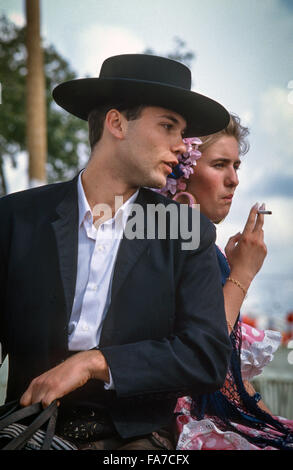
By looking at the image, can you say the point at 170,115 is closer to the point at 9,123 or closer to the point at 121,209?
the point at 121,209

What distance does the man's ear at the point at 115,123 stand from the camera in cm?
243

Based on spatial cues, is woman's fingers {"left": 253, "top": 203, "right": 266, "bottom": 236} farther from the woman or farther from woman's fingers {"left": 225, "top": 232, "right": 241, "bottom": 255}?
woman's fingers {"left": 225, "top": 232, "right": 241, "bottom": 255}

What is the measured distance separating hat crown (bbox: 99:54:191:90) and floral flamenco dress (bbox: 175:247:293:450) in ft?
3.35

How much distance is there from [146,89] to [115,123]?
0.23 metres

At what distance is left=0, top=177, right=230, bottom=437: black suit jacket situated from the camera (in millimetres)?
2027

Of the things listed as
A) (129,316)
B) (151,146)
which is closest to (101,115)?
(151,146)

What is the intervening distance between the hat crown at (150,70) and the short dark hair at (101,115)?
0.44 ft

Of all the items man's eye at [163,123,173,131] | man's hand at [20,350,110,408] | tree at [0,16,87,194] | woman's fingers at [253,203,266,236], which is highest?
tree at [0,16,87,194]

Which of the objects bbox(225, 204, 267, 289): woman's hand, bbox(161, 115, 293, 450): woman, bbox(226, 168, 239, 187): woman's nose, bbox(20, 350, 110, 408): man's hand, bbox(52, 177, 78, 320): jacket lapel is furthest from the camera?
bbox(226, 168, 239, 187): woman's nose

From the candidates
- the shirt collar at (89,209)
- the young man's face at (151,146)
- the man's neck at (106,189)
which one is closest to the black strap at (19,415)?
the shirt collar at (89,209)

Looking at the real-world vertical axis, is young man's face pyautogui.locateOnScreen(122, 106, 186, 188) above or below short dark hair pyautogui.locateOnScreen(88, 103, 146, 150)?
below

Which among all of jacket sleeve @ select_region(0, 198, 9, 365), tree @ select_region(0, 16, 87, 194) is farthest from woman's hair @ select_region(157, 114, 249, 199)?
tree @ select_region(0, 16, 87, 194)

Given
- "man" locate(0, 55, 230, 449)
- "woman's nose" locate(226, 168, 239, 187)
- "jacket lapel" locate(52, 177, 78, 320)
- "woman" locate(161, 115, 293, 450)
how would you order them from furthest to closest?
"woman's nose" locate(226, 168, 239, 187), "woman" locate(161, 115, 293, 450), "jacket lapel" locate(52, 177, 78, 320), "man" locate(0, 55, 230, 449)

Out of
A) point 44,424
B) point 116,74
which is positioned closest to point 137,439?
point 44,424
